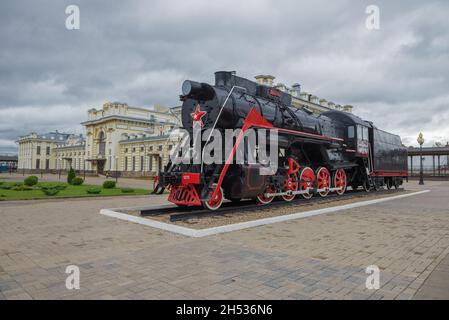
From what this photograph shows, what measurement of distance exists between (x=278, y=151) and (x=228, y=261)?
7.16 metres

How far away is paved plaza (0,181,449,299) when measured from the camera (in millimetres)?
3801

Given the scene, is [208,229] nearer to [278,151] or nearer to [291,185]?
[278,151]

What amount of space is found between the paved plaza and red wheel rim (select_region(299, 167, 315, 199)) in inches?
176

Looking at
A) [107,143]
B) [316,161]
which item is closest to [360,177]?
[316,161]

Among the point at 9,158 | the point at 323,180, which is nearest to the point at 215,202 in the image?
the point at 323,180

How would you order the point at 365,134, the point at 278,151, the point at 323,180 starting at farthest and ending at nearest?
the point at 365,134, the point at 323,180, the point at 278,151

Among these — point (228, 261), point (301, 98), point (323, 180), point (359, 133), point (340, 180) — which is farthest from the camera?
point (301, 98)

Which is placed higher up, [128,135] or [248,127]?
[128,135]

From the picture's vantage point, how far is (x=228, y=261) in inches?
198

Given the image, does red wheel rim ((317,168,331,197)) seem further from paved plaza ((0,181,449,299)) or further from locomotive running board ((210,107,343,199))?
paved plaza ((0,181,449,299))

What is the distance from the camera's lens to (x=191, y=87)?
9.80 m

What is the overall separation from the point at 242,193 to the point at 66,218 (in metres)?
5.38
